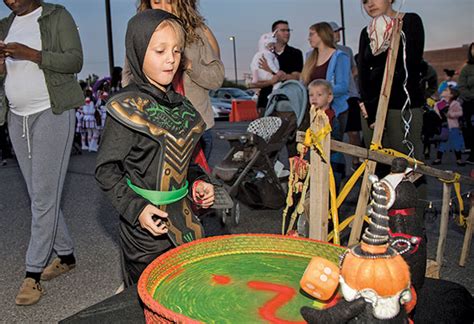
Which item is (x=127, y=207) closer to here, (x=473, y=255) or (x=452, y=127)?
(x=473, y=255)

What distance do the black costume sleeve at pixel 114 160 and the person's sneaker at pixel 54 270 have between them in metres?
1.93

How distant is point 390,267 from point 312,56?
467cm

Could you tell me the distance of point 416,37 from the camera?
3436 millimetres

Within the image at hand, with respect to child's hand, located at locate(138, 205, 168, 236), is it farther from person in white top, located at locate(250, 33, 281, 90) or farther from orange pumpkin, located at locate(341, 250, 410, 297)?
person in white top, located at locate(250, 33, 281, 90)

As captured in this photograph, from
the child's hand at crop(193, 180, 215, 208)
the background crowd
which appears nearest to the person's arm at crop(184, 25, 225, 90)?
the background crowd

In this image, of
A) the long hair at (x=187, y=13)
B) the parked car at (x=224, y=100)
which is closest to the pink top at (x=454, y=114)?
the long hair at (x=187, y=13)

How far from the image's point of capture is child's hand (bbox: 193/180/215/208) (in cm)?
222

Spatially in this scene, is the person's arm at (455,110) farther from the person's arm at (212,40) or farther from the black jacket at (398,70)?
the person's arm at (212,40)

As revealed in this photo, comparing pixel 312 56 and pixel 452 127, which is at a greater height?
pixel 312 56

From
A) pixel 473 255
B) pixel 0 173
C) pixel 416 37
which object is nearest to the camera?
pixel 416 37

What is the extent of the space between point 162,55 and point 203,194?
56cm

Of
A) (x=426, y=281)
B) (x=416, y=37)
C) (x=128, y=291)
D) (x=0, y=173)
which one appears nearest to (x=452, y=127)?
(x=416, y=37)

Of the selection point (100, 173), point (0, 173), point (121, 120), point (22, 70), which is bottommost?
point (0, 173)

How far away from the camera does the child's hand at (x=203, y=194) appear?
87.3 inches
